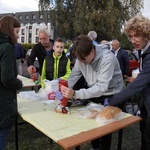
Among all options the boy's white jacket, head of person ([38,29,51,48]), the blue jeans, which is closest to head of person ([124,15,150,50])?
the boy's white jacket

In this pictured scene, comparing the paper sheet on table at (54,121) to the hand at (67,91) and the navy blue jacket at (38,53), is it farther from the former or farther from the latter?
the navy blue jacket at (38,53)

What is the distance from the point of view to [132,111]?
3.81 meters

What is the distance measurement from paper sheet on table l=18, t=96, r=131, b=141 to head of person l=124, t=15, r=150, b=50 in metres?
0.63

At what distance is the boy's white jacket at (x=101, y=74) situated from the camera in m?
1.90

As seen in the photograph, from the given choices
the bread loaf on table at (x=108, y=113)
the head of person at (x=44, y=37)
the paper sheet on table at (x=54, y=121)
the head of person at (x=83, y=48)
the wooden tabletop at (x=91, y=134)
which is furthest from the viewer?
the head of person at (x=44, y=37)

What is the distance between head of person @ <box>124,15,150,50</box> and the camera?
1.70 m


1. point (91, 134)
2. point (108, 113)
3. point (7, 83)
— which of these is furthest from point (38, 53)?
point (91, 134)

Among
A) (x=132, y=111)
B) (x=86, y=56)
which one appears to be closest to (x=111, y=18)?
(x=132, y=111)

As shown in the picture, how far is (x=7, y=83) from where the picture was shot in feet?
5.41

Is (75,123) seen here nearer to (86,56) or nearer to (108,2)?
(86,56)

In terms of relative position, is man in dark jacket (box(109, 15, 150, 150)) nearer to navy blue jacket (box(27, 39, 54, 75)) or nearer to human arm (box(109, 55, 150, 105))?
human arm (box(109, 55, 150, 105))

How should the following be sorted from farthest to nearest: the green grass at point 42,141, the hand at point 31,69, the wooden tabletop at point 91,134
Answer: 1. the hand at point 31,69
2. the green grass at point 42,141
3. the wooden tabletop at point 91,134

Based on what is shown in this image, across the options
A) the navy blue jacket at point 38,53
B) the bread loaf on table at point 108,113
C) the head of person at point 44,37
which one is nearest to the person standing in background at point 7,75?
the bread loaf on table at point 108,113

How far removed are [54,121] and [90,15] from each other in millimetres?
13554
